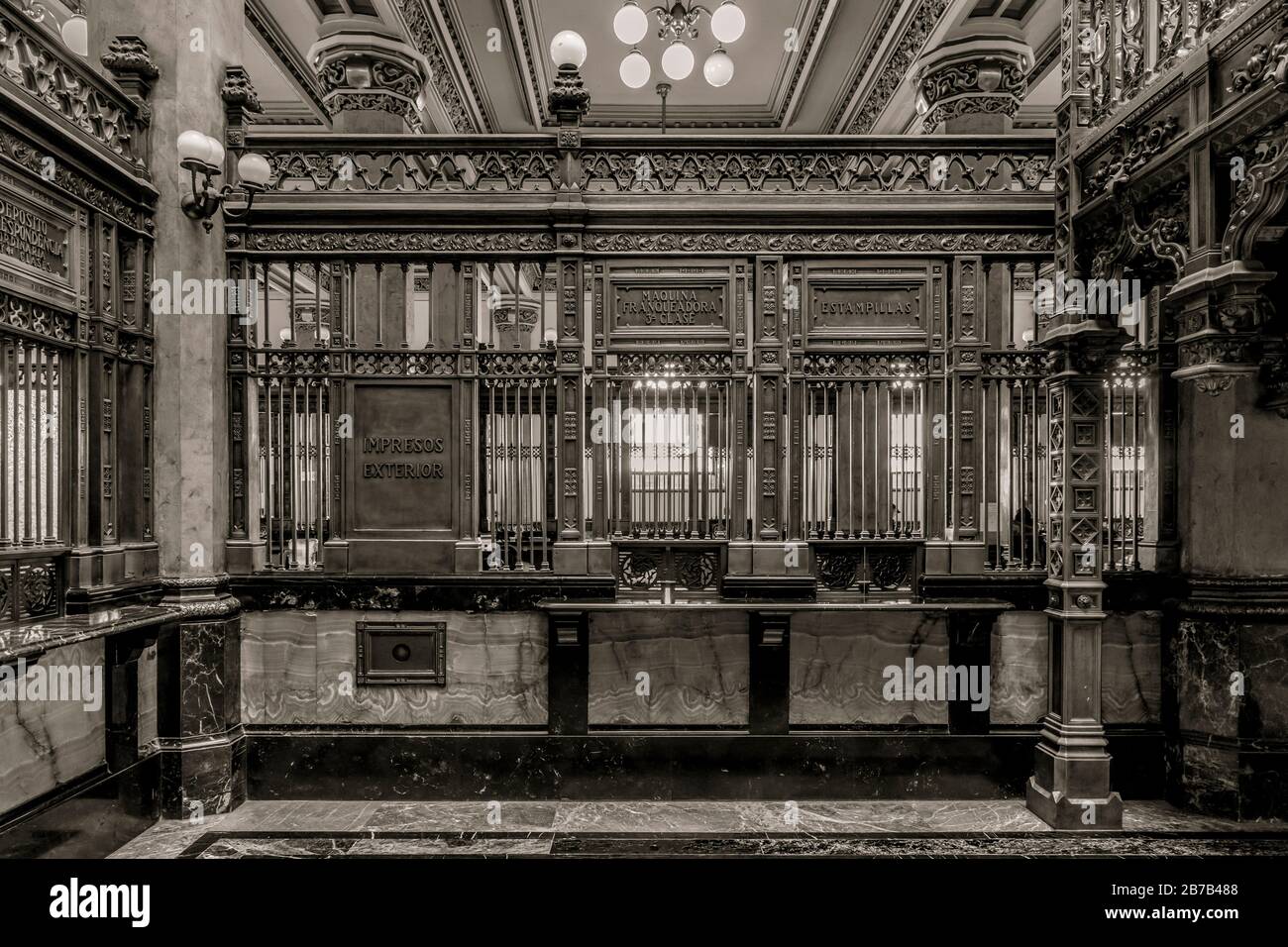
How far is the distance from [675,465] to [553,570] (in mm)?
1038

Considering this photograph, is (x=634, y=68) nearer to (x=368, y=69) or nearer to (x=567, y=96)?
(x=567, y=96)

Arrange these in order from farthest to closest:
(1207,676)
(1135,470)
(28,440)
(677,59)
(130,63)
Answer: (677,59)
(1135,470)
(1207,676)
(130,63)
(28,440)

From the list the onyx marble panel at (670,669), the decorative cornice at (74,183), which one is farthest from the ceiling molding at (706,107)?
the onyx marble panel at (670,669)

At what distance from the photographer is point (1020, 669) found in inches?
193

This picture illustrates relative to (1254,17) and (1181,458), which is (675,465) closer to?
(1181,458)

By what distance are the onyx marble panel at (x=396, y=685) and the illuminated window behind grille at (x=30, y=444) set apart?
4.40 feet

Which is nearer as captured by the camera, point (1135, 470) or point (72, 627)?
point (72, 627)

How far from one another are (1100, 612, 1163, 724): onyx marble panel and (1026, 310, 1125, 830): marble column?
50cm

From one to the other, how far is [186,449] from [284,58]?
447 centimetres

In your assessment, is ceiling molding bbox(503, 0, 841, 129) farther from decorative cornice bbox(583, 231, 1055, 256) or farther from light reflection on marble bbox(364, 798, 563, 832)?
light reflection on marble bbox(364, 798, 563, 832)

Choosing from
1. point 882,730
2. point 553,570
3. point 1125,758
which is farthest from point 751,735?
point 1125,758

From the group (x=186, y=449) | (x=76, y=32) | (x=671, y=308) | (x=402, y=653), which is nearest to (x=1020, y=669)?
(x=671, y=308)

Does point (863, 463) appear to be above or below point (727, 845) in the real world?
above

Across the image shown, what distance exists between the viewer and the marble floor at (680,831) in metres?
4.13
